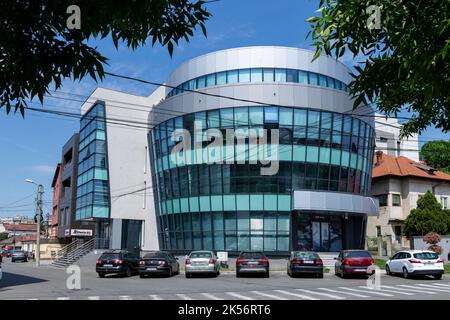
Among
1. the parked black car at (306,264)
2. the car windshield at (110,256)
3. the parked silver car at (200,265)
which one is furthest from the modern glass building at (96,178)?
Answer: the parked black car at (306,264)

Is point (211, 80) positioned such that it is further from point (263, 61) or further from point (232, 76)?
point (263, 61)

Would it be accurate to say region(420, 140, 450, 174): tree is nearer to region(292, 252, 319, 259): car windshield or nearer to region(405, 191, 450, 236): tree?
region(405, 191, 450, 236): tree

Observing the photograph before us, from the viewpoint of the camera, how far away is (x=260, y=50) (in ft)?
129

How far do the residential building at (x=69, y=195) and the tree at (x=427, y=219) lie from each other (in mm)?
33430

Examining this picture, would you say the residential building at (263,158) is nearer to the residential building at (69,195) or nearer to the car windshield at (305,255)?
the car windshield at (305,255)

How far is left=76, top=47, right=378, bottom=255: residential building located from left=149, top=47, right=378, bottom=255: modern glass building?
8cm

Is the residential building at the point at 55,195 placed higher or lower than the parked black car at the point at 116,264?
higher

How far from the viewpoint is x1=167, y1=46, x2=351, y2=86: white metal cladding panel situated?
39375mm

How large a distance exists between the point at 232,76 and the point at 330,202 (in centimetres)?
1313

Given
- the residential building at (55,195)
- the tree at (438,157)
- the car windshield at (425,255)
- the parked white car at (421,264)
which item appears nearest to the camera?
the parked white car at (421,264)

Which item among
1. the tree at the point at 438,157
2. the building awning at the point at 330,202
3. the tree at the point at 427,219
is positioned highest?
the tree at the point at 438,157

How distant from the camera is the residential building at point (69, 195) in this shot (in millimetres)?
55325
